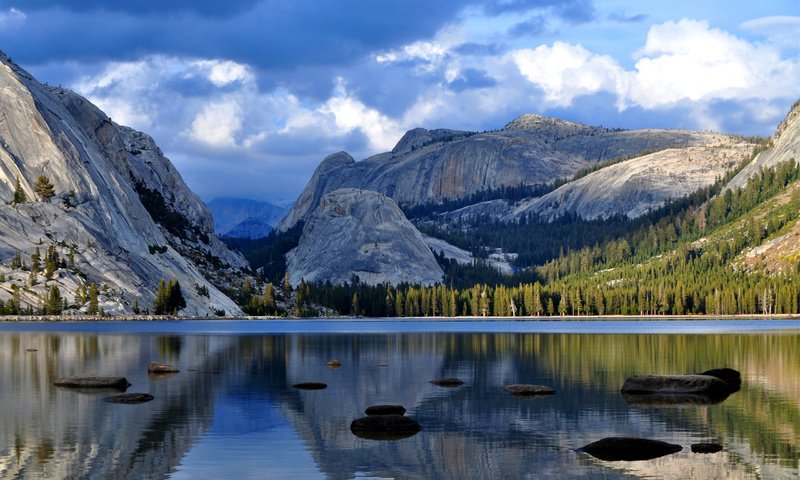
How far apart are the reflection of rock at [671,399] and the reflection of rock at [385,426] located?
18284mm

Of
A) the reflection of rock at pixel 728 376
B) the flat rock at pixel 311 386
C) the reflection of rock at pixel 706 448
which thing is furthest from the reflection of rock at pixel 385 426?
the reflection of rock at pixel 728 376

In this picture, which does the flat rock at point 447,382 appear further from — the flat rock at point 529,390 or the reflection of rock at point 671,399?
the reflection of rock at point 671,399

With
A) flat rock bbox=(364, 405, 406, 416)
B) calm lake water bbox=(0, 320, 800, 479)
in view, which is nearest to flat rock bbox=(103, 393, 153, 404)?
calm lake water bbox=(0, 320, 800, 479)

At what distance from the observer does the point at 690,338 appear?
148 m

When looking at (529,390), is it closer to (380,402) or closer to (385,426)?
(380,402)

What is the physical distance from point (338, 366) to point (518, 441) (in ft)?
165

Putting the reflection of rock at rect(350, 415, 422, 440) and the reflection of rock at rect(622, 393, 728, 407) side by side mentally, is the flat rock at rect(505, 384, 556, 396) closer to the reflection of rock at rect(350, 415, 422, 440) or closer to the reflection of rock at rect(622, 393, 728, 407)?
the reflection of rock at rect(622, 393, 728, 407)

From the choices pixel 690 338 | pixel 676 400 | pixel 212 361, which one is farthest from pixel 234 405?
pixel 690 338

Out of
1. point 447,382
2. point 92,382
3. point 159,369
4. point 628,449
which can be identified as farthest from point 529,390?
point 159,369

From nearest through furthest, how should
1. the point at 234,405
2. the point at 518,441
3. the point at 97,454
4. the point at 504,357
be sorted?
the point at 97,454 → the point at 518,441 → the point at 234,405 → the point at 504,357

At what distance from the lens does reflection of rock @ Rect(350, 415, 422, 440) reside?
54.2m

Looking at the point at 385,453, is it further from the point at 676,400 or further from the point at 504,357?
the point at 504,357

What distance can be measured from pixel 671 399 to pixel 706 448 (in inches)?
809

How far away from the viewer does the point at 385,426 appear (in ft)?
180
